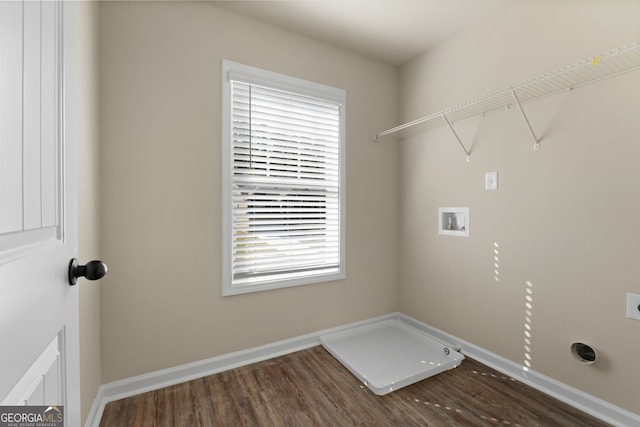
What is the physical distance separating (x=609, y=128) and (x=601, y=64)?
0.32m

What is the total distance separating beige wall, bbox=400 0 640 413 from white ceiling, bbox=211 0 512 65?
0.43ft

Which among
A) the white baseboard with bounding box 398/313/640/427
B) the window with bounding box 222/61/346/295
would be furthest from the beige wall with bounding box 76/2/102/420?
the white baseboard with bounding box 398/313/640/427

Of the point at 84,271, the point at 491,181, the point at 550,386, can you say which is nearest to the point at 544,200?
the point at 491,181

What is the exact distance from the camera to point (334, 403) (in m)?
1.67

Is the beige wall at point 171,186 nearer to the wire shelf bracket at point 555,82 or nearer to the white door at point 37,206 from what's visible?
the white door at point 37,206

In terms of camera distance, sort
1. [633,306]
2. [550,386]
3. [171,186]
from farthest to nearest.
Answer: [171,186] → [550,386] → [633,306]

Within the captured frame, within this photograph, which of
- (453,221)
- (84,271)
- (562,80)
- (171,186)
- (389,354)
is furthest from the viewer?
(453,221)

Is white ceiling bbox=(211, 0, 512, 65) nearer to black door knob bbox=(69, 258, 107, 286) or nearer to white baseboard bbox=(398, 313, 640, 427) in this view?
black door knob bbox=(69, 258, 107, 286)

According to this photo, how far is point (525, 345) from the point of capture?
184cm

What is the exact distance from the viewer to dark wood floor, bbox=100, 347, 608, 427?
153cm

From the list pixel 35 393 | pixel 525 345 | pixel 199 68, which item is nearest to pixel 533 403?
pixel 525 345

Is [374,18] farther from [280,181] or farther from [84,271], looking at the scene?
[84,271]

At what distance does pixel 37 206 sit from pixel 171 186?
1388 millimetres

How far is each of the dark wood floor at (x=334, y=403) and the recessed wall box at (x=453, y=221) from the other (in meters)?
0.97
